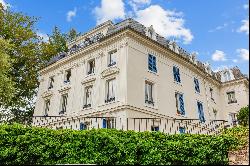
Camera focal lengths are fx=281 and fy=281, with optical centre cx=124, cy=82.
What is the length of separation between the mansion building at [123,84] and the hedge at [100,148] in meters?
7.28

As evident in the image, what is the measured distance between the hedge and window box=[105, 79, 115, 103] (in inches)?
404

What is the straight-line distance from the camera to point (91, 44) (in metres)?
24.5

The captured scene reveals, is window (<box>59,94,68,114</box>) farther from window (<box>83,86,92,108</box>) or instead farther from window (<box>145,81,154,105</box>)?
window (<box>145,81,154,105</box>)

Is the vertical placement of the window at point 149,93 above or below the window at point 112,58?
below

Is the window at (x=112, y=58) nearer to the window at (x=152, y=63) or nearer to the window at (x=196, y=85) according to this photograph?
the window at (x=152, y=63)

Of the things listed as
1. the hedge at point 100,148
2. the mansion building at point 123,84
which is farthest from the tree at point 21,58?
the hedge at point 100,148

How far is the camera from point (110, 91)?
70.9ft

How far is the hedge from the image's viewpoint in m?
9.98

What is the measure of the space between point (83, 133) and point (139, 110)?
989 centimetres

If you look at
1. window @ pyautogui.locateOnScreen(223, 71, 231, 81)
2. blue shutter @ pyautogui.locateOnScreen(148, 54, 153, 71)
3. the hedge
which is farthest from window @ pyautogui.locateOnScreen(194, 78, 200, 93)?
the hedge

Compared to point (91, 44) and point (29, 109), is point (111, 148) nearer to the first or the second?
point (91, 44)

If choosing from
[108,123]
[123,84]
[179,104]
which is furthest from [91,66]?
[179,104]

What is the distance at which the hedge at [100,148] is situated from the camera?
9.98m

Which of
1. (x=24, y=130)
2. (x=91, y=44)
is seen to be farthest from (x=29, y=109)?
(x=24, y=130)
